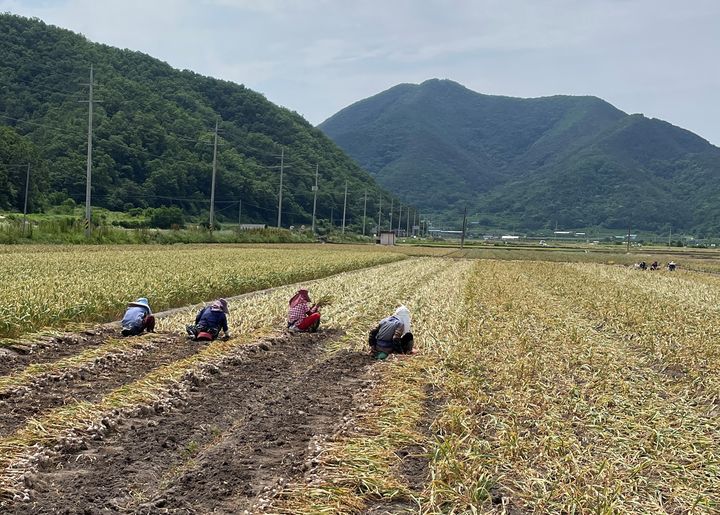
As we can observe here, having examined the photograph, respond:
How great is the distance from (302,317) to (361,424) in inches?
258

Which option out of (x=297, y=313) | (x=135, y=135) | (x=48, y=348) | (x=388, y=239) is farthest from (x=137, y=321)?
(x=388, y=239)

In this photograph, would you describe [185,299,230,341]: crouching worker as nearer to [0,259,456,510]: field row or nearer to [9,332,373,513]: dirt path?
[0,259,456,510]: field row

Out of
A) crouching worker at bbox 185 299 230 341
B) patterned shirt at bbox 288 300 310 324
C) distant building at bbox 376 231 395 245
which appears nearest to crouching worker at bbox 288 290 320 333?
patterned shirt at bbox 288 300 310 324

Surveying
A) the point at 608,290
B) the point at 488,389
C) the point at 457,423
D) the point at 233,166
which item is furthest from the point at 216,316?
the point at 233,166

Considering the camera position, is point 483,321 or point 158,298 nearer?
point 483,321

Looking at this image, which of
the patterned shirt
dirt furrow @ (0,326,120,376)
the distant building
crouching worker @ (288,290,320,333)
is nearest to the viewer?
dirt furrow @ (0,326,120,376)

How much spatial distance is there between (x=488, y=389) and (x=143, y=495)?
4.65 meters

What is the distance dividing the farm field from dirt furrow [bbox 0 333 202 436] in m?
0.03

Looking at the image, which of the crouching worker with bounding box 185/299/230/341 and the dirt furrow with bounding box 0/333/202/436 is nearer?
the dirt furrow with bounding box 0/333/202/436

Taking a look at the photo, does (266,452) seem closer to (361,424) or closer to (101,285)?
(361,424)

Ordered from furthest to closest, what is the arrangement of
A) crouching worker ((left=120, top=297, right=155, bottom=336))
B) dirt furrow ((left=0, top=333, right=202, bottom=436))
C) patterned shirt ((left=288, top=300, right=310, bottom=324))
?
1. patterned shirt ((left=288, top=300, right=310, bottom=324))
2. crouching worker ((left=120, top=297, right=155, bottom=336))
3. dirt furrow ((left=0, top=333, right=202, bottom=436))

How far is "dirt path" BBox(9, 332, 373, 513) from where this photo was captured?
4.71m

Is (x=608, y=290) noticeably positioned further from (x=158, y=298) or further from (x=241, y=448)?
(x=241, y=448)

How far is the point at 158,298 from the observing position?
15.2 m
